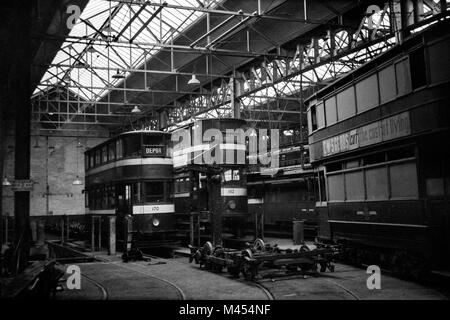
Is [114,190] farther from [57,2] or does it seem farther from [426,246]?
[426,246]

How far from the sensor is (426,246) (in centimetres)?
797

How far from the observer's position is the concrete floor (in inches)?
306

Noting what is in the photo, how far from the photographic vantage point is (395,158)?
9.13 m

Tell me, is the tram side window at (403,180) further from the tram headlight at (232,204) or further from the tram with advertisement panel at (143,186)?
the tram with advertisement panel at (143,186)

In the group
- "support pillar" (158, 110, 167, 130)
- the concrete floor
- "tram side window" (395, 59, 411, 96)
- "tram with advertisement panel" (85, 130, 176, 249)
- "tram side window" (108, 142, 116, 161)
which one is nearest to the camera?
the concrete floor

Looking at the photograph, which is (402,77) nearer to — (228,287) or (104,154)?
(228,287)

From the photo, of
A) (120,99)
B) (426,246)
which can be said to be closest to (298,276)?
(426,246)

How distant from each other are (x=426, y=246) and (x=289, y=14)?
37.8 feet

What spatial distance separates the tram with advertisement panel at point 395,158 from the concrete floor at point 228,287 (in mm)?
700

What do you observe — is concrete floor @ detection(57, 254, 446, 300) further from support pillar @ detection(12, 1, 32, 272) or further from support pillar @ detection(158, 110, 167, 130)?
support pillar @ detection(158, 110, 167, 130)

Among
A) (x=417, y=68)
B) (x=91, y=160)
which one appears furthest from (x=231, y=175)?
(x=417, y=68)

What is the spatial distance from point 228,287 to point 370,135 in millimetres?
4317

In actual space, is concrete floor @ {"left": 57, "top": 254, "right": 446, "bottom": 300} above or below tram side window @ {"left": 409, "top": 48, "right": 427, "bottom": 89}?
below

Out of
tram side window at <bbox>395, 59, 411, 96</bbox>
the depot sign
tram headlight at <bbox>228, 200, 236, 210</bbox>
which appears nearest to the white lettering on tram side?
tram headlight at <bbox>228, 200, 236, 210</bbox>
